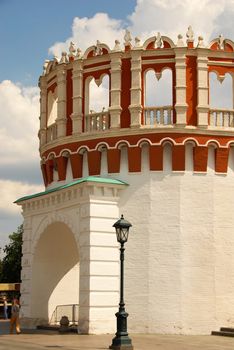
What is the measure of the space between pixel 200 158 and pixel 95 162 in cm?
428

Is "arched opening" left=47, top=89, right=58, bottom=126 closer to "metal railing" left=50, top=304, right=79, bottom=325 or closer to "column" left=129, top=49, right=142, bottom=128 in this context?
"column" left=129, top=49, right=142, bottom=128

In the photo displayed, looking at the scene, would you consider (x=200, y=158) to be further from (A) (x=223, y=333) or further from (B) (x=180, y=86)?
(A) (x=223, y=333)

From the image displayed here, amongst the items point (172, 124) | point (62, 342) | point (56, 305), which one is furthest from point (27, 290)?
point (172, 124)

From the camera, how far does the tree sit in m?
62.3

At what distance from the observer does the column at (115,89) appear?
26.8 metres

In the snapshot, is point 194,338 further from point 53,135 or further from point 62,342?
point 53,135

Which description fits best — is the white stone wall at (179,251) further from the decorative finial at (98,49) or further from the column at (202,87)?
the decorative finial at (98,49)

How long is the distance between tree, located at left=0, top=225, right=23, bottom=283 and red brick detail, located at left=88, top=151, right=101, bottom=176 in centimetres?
3669

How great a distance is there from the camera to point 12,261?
63219 millimetres

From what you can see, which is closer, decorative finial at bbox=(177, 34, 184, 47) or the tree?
decorative finial at bbox=(177, 34, 184, 47)

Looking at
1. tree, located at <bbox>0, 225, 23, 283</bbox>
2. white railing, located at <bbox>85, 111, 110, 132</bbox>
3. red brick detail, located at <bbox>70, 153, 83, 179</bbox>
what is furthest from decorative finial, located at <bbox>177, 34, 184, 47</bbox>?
tree, located at <bbox>0, 225, 23, 283</bbox>

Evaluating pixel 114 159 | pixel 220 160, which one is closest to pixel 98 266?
pixel 114 159

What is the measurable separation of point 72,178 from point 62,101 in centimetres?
335

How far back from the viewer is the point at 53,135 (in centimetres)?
2956
